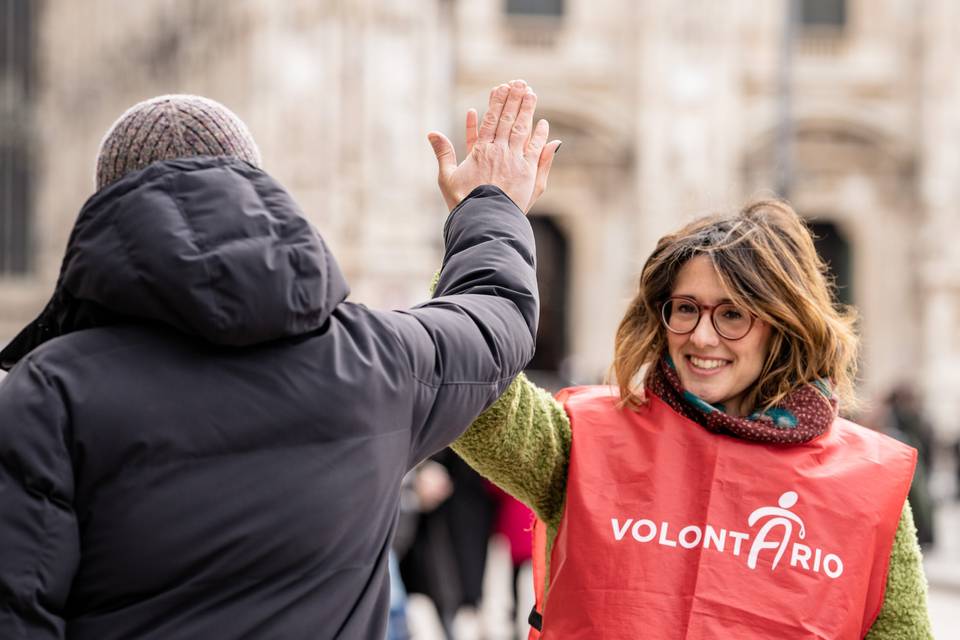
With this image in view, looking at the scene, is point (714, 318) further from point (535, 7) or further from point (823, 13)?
point (823, 13)

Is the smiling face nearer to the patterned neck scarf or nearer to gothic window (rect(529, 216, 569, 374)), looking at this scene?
the patterned neck scarf

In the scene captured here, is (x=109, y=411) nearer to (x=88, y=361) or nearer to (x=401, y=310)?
(x=88, y=361)

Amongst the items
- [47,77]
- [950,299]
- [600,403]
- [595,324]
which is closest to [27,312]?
[47,77]

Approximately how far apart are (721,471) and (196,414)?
111 cm

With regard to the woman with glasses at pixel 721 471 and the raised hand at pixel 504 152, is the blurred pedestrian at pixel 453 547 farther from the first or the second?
the raised hand at pixel 504 152

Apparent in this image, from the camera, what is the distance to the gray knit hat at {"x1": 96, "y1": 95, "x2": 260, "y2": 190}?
1.96 metres

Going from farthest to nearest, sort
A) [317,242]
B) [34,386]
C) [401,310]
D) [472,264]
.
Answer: [472,264] → [401,310] → [317,242] → [34,386]

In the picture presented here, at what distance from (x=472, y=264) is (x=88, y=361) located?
0.70 m

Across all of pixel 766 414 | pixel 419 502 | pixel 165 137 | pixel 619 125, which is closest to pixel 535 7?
pixel 619 125

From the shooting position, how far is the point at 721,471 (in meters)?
2.52

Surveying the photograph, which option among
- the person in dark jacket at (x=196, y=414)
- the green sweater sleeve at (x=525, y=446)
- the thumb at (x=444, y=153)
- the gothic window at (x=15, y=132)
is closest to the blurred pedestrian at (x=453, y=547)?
the green sweater sleeve at (x=525, y=446)

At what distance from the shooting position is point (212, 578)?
1822 millimetres

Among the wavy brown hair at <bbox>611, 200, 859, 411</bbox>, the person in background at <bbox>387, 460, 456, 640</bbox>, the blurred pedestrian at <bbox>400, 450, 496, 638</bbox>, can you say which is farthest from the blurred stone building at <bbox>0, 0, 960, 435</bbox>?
the wavy brown hair at <bbox>611, 200, 859, 411</bbox>

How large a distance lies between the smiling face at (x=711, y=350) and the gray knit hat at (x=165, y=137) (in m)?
1.05
